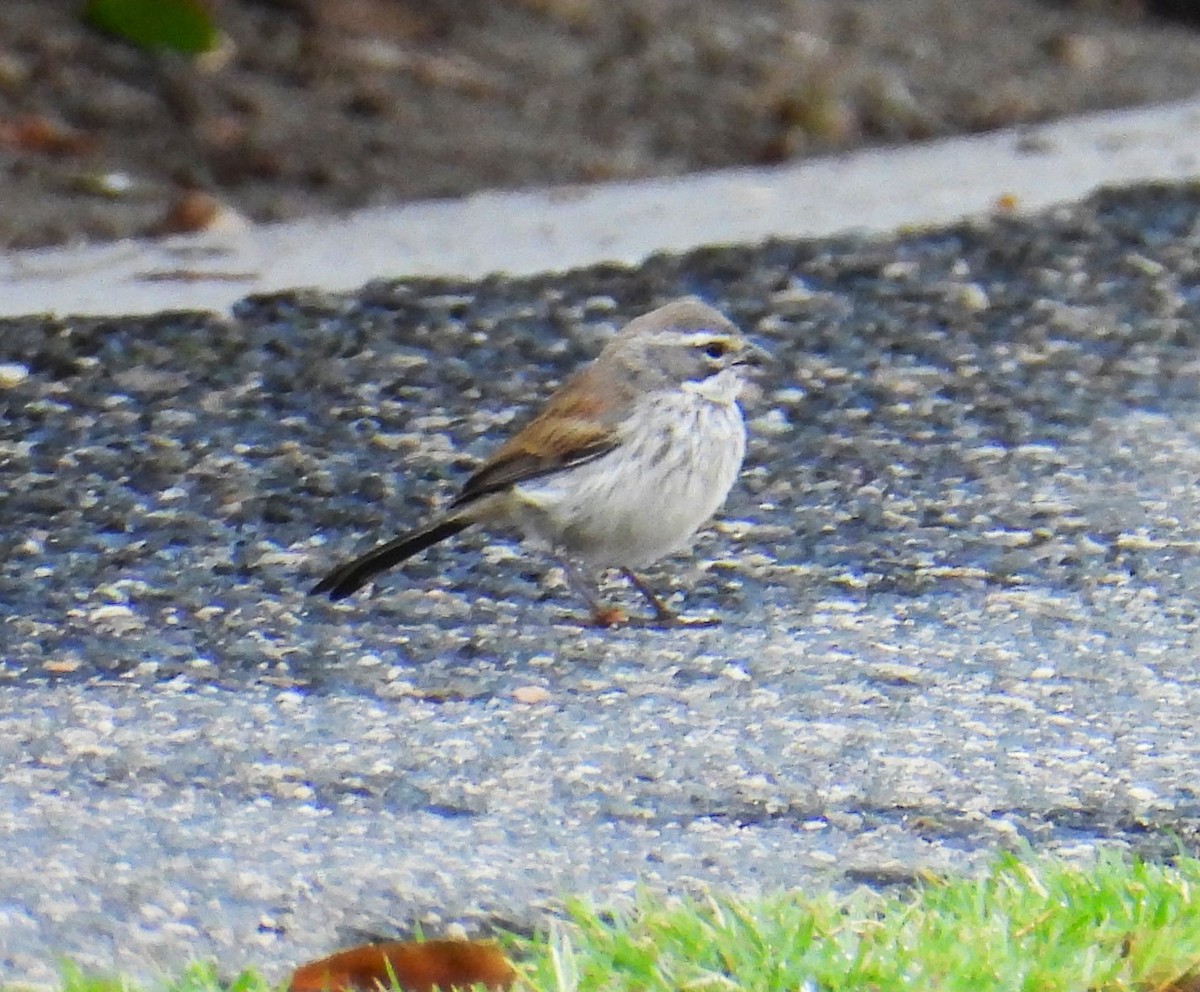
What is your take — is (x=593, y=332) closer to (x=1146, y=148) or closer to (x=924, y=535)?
(x=924, y=535)

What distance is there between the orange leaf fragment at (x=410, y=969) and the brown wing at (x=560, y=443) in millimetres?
2020

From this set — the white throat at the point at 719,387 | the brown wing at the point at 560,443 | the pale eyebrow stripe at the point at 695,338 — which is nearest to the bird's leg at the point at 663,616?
the brown wing at the point at 560,443

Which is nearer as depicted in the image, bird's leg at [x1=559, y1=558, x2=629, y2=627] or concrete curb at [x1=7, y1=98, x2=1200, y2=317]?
bird's leg at [x1=559, y1=558, x2=629, y2=627]

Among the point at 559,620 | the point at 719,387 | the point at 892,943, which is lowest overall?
the point at 559,620

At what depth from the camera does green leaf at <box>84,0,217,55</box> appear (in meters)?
10.5

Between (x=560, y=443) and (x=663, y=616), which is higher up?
(x=560, y=443)

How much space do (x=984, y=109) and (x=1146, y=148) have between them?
1110mm

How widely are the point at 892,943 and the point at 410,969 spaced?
83 cm

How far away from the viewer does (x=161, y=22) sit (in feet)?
34.4

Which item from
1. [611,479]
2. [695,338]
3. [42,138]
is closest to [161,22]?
[42,138]

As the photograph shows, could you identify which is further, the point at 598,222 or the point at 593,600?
the point at 598,222

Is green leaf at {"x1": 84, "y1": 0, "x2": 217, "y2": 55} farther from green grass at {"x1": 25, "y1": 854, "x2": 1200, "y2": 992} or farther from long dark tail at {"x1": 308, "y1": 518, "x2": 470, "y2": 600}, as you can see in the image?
green grass at {"x1": 25, "y1": 854, "x2": 1200, "y2": 992}

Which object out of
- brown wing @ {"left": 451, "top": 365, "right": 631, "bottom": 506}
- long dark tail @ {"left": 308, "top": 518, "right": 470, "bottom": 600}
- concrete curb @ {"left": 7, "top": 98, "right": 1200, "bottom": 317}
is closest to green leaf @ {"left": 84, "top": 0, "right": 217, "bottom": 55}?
concrete curb @ {"left": 7, "top": 98, "right": 1200, "bottom": 317}

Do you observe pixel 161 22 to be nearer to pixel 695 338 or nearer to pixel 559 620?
pixel 695 338
